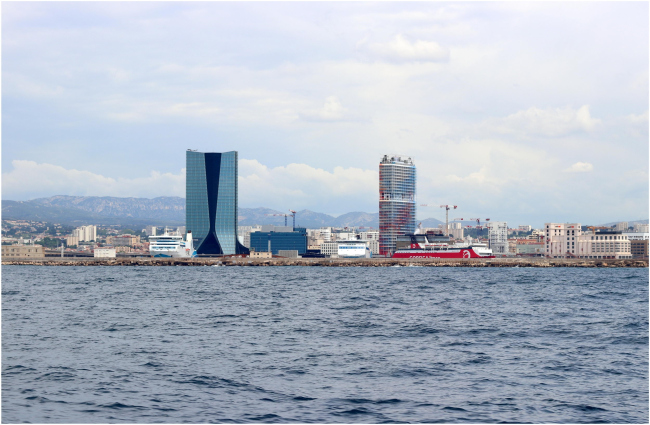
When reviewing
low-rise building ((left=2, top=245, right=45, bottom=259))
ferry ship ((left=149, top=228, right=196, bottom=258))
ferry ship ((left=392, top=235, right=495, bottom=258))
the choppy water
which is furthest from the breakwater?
the choppy water

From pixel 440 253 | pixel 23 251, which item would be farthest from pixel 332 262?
pixel 23 251

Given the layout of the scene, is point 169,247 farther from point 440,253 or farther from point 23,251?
point 440,253

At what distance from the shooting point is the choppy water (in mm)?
17453

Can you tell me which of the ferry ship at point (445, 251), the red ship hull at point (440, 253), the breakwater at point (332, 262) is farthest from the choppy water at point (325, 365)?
the ferry ship at point (445, 251)

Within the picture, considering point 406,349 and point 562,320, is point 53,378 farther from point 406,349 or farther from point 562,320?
point 562,320

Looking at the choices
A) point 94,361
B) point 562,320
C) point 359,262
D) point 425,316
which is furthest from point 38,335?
point 359,262

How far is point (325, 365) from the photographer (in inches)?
907

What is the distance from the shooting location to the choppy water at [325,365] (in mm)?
17453

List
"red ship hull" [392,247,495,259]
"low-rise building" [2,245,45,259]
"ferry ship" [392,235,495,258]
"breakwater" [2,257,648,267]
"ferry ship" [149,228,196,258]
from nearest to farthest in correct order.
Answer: "breakwater" [2,257,648,267]
"low-rise building" [2,245,45,259]
"red ship hull" [392,247,495,259]
"ferry ship" [392,235,495,258]
"ferry ship" [149,228,196,258]

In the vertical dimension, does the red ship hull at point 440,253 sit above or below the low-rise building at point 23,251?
below

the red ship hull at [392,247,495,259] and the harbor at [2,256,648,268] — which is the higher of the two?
the red ship hull at [392,247,495,259]

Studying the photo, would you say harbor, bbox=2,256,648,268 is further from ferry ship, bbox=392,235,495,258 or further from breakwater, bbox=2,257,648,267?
ferry ship, bbox=392,235,495,258

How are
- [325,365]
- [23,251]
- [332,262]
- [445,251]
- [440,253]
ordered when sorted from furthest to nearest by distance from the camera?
[445,251] < [440,253] < [23,251] < [332,262] < [325,365]

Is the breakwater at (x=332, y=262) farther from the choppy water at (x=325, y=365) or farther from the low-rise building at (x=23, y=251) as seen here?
the choppy water at (x=325, y=365)
